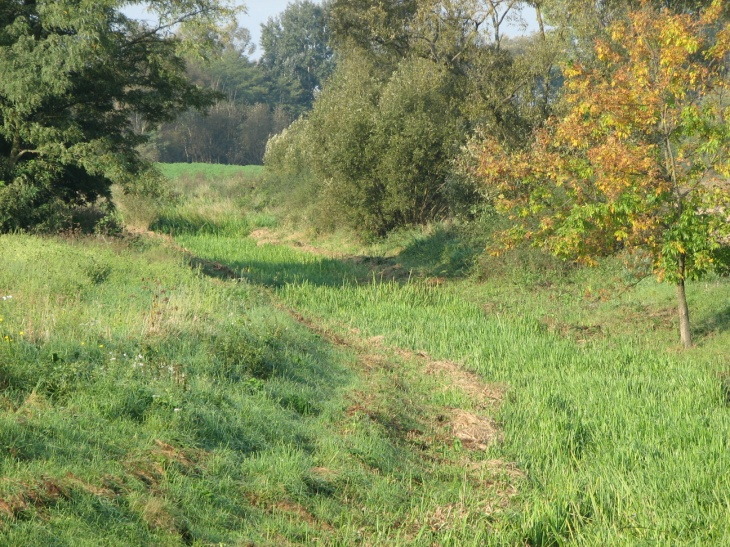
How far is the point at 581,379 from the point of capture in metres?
12.0

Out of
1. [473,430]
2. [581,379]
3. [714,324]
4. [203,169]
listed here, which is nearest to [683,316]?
[714,324]

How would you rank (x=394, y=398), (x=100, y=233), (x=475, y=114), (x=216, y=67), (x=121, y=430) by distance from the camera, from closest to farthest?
1. (x=121, y=430)
2. (x=394, y=398)
3. (x=100, y=233)
4. (x=475, y=114)
5. (x=216, y=67)

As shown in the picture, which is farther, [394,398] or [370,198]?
[370,198]

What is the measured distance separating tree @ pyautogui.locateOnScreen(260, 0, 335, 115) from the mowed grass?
227ft

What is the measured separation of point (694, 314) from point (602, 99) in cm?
521

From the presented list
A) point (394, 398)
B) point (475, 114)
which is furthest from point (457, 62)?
point (394, 398)

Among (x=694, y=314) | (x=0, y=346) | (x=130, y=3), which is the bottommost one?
(x=694, y=314)

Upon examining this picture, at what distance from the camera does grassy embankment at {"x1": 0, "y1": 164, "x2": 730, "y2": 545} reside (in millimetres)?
6562

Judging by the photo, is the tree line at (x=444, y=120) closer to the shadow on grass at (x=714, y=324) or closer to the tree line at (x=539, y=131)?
the tree line at (x=539, y=131)

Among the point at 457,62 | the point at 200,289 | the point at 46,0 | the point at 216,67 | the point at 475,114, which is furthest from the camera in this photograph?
the point at 216,67

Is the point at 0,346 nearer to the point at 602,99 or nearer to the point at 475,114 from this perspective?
the point at 602,99

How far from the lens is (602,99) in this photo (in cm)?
1369

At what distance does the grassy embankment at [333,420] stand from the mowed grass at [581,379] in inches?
1.7

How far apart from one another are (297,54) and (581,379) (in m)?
86.9
